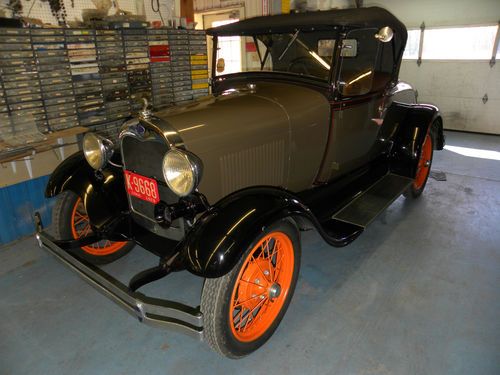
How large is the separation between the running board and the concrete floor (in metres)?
0.37

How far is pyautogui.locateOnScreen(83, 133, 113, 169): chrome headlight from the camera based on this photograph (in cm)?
215

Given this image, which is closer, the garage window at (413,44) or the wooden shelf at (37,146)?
the wooden shelf at (37,146)

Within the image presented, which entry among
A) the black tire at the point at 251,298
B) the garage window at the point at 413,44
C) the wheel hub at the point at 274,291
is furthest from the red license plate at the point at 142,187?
the garage window at the point at 413,44

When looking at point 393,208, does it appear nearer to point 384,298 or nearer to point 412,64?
point 384,298

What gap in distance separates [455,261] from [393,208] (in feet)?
3.19

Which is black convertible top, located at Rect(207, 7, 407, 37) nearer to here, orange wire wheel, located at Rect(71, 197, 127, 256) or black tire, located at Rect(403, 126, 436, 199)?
black tire, located at Rect(403, 126, 436, 199)

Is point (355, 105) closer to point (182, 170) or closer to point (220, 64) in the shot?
point (220, 64)

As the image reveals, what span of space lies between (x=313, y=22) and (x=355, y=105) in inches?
27.7

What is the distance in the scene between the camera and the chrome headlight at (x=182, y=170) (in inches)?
65.0

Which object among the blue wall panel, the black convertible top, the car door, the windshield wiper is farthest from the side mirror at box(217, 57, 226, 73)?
the blue wall panel

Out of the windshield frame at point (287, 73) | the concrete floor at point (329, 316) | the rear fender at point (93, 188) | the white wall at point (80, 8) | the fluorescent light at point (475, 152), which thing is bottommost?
the concrete floor at point (329, 316)

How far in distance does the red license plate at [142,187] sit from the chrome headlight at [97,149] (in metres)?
0.16

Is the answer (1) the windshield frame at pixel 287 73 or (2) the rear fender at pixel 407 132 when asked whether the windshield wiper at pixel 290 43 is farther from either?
(2) the rear fender at pixel 407 132

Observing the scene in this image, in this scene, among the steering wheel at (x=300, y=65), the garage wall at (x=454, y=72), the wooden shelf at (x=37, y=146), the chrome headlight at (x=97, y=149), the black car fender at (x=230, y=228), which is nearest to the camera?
the black car fender at (x=230, y=228)
